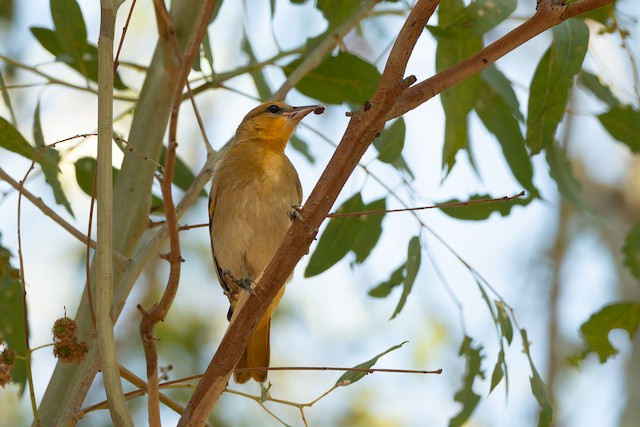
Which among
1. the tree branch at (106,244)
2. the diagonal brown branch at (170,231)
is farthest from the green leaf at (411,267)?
the tree branch at (106,244)

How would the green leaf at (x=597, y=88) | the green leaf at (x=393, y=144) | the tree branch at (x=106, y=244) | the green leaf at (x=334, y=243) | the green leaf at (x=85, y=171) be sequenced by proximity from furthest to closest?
the green leaf at (x=597, y=88), the green leaf at (x=85, y=171), the green leaf at (x=334, y=243), the green leaf at (x=393, y=144), the tree branch at (x=106, y=244)

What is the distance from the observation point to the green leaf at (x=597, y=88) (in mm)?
3598

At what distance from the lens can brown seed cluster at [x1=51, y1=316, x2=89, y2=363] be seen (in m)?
1.97

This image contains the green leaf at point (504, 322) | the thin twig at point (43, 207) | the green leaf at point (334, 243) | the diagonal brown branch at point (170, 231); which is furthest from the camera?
the green leaf at point (334, 243)

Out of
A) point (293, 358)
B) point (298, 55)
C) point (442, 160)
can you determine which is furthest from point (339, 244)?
point (293, 358)

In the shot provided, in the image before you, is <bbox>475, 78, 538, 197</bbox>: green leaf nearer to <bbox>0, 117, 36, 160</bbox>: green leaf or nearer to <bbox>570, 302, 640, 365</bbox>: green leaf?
<bbox>570, 302, 640, 365</bbox>: green leaf

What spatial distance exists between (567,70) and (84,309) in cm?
169

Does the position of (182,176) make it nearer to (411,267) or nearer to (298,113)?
(298,113)

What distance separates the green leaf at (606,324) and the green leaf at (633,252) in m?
0.14

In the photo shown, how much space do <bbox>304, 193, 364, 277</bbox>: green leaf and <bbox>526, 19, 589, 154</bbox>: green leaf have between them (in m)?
0.71

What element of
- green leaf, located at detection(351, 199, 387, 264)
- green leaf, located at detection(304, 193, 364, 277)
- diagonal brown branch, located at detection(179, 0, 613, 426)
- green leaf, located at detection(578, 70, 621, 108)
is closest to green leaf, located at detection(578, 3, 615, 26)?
green leaf, located at detection(578, 70, 621, 108)

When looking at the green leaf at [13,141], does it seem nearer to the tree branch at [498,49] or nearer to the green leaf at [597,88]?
the tree branch at [498,49]

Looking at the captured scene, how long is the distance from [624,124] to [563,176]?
38cm

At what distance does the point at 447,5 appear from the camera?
3105 millimetres
